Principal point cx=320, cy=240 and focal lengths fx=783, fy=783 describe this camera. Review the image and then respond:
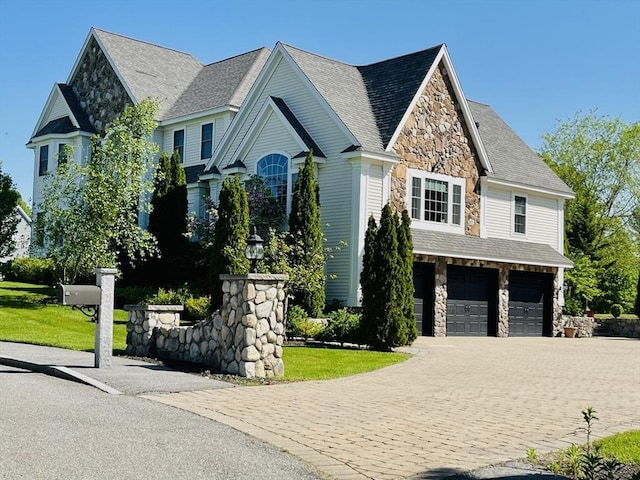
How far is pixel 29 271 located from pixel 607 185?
35.4m

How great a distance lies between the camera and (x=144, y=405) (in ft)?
31.9

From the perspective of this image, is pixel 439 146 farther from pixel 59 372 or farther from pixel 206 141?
pixel 59 372

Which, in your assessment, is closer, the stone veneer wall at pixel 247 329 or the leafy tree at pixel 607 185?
the stone veneer wall at pixel 247 329

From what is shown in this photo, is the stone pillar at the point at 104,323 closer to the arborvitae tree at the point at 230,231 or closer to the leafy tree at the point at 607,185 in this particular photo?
the arborvitae tree at the point at 230,231

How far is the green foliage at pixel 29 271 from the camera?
3278 cm

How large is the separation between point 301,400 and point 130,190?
658 inches

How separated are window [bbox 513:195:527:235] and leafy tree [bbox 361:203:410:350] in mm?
11679

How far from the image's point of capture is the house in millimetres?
25891

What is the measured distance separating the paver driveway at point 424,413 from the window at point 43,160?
2561 cm

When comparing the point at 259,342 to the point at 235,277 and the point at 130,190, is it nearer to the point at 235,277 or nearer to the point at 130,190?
the point at 235,277

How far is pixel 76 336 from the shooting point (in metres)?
20.2

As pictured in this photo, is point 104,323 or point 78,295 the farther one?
point 104,323

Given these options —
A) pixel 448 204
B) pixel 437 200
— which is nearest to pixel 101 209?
pixel 437 200

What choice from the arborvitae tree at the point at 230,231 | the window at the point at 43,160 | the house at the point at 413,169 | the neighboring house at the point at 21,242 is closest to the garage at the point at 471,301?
the house at the point at 413,169
